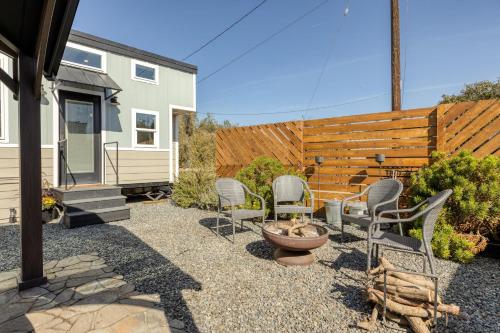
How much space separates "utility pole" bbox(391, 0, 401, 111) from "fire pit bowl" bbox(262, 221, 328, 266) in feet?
13.5

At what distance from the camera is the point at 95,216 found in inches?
206

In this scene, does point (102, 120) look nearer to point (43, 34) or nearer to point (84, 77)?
point (84, 77)

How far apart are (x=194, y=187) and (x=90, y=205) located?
8.27ft

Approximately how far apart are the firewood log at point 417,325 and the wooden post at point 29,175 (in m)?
3.44

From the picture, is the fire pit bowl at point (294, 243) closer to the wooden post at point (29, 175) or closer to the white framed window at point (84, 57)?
the wooden post at point (29, 175)

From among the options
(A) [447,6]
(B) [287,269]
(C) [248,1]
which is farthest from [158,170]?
(A) [447,6]

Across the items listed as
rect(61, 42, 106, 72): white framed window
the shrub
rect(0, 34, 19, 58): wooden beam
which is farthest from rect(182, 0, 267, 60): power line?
rect(0, 34, 19, 58): wooden beam

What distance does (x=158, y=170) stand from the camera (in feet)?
26.5

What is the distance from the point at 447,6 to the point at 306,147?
6110 mm

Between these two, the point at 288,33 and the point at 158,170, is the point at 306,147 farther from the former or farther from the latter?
the point at 288,33

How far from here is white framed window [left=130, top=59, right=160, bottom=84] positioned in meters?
7.54

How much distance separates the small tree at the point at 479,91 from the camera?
41.4 feet

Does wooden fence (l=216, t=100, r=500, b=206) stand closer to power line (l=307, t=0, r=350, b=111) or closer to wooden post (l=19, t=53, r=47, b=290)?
wooden post (l=19, t=53, r=47, b=290)

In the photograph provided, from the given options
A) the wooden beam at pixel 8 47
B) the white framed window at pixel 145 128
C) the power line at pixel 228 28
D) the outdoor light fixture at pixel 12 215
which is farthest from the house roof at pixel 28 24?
the power line at pixel 228 28
